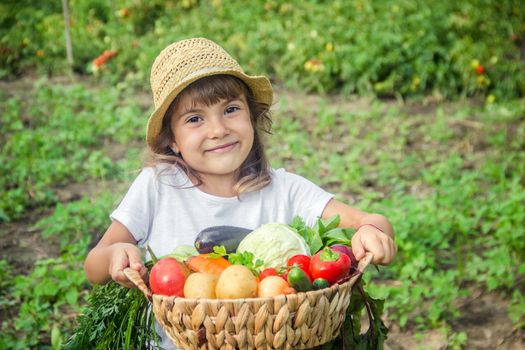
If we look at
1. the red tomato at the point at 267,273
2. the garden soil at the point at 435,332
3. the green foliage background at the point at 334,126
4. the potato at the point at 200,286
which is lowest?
the garden soil at the point at 435,332

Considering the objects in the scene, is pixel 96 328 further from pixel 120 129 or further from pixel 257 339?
pixel 120 129

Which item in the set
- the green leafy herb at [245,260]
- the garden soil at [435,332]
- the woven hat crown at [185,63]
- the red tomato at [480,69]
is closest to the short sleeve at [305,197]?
the woven hat crown at [185,63]

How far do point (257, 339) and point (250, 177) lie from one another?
1.05 metres

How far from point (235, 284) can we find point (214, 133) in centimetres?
83

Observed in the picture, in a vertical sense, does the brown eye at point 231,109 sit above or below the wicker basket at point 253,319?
above

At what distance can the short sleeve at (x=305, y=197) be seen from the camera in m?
2.83

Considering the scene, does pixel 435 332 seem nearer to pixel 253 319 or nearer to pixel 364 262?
pixel 364 262

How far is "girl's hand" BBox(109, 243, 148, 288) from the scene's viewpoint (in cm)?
222

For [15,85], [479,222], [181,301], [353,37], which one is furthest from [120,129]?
[181,301]

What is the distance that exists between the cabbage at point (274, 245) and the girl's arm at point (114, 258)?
0.35m

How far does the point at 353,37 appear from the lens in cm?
832

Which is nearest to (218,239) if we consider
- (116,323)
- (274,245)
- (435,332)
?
(274,245)

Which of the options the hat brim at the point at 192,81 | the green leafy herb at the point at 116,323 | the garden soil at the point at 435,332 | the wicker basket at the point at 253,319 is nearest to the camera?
the wicker basket at the point at 253,319

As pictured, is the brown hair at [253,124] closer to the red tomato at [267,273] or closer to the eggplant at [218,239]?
the eggplant at [218,239]
